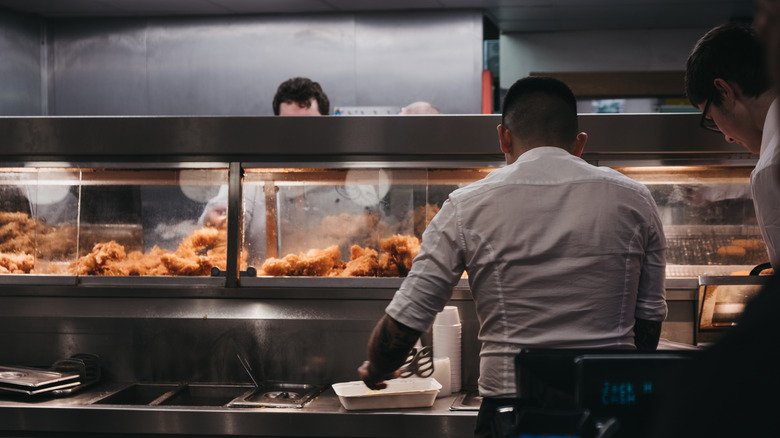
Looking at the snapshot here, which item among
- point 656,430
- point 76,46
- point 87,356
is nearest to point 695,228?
point 656,430

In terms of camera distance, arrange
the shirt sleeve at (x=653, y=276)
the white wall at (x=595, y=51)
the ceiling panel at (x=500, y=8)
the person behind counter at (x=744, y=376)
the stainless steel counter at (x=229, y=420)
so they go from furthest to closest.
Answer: the white wall at (x=595, y=51) < the ceiling panel at (x=500, y=8) < the stainless steel counter at (x=229, y=420) < the shirt sleeve at (x=653, y=276) < the person behind counter at (x=744, y=376)

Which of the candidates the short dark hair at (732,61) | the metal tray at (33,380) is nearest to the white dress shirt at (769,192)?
the short dark hair at (732,61)

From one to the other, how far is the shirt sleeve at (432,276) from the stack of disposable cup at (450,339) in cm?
94

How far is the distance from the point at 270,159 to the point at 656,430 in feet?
7.43

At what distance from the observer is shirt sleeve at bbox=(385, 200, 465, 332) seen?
1.46 m

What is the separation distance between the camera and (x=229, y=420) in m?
2.21

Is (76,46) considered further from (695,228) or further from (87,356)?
(695,228)

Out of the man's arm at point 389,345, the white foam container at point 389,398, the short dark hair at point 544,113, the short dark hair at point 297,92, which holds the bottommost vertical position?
the white foam container at point 389,398

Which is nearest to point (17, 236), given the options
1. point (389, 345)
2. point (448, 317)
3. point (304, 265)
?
point (304, 265)

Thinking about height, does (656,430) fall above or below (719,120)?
below

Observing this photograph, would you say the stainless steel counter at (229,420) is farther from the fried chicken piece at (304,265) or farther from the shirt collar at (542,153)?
the shirt collar at (542,153)

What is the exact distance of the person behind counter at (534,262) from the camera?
1.44 metres

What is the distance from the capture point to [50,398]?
2.36m

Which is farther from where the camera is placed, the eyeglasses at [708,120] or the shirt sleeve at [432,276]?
the eyeglasses at [708,120]
